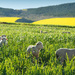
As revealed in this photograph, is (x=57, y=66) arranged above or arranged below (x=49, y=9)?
below

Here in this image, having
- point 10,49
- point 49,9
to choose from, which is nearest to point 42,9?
point 49,9

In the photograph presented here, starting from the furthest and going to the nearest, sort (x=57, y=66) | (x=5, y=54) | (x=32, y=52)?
(x=5, y=54) < (x=32, y=52) < (x=57, y=66)

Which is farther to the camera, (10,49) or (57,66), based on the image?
(10,49)

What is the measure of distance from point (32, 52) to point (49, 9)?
140814mm

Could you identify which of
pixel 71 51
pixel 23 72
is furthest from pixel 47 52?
pixel 23 72

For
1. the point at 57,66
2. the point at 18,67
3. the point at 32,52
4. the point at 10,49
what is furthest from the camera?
the point at 10,49

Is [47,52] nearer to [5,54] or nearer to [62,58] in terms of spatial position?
[62,58]

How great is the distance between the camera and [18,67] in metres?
4.20

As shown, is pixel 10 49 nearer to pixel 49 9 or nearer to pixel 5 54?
pixel 5 54

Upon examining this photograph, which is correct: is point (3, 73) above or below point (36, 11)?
below

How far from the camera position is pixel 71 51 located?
4.20m

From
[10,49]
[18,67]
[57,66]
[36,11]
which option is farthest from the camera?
[36,11]

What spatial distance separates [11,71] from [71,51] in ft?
6.82

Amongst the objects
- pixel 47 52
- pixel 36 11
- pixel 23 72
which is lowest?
pixel 23 72
